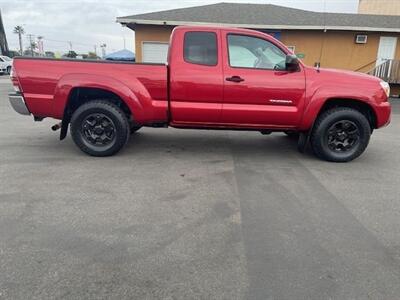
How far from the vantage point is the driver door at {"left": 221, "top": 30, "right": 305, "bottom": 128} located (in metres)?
5.08

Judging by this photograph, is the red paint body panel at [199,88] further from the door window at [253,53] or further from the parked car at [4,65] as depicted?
the parked car at [4,65]

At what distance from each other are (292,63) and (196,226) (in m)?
2.99

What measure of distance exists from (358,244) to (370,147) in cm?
424

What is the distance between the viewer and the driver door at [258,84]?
200 inches

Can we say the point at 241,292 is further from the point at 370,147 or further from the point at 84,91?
the point at 370,147

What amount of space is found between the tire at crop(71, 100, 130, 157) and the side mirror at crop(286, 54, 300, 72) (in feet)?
8.62

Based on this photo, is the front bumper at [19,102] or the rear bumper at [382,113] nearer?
the front bumper at [19,102]

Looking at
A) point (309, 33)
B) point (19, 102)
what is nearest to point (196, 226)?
point (19, 102)

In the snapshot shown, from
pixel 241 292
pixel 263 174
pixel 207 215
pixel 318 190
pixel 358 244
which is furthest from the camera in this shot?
pixel 263 174

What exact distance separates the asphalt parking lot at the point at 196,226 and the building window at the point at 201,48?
1.57 meters

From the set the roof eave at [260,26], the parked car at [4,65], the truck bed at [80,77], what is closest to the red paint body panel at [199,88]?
the truck bed at [80,77]

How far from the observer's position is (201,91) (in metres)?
5.10

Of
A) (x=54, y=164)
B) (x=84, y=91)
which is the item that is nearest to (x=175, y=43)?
(x=84, y=91)

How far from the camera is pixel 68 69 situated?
16.4 feet
